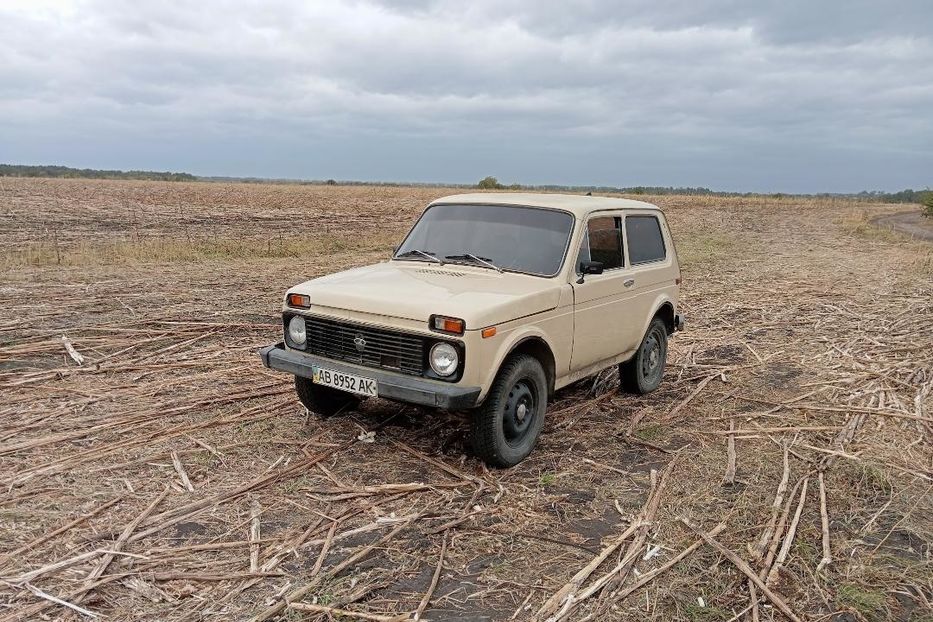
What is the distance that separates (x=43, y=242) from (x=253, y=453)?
15.6 meters

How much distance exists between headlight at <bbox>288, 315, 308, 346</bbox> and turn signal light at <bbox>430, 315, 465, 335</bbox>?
122 cm

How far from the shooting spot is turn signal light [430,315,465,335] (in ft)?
14.5

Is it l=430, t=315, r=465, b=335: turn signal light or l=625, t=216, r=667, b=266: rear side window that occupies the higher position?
l=625, t=216, r=667, b=266: rear side window

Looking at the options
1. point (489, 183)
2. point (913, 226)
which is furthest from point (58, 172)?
point (913, 226)

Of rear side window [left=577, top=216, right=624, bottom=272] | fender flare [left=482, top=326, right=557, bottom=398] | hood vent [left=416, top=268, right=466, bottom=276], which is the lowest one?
fender flare [left=482, top=326, right=557, bottom=398]

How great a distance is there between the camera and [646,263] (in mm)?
6676

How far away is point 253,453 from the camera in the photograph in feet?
17.0

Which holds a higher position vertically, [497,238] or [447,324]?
[497,238]

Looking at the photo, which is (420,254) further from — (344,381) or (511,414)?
(511,414)

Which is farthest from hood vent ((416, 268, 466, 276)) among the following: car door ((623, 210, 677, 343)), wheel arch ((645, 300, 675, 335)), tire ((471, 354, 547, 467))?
wheel arch ((645, 300, 675, 335))

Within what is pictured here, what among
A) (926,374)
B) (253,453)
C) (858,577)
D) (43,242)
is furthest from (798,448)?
(43,242)

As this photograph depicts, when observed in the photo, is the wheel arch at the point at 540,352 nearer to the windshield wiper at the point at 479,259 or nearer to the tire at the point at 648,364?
the windshield wiper at the point at 479,259

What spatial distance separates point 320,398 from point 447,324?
1.81m

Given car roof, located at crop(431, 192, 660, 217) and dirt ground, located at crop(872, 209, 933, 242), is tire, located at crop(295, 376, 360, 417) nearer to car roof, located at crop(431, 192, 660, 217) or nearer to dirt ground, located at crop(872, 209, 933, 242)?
car roof, located at crop(431, 192, 660, 217)
